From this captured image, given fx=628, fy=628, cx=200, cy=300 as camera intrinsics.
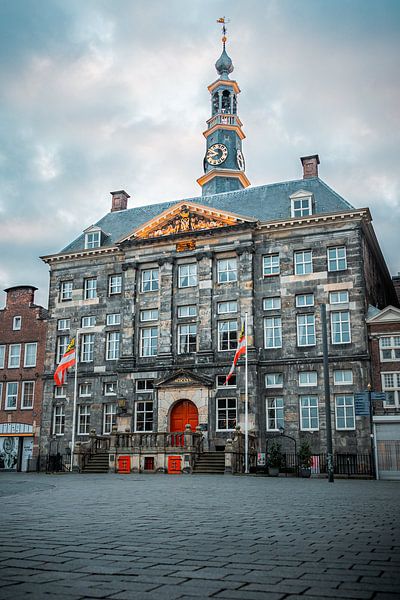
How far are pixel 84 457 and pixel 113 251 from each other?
15345mm

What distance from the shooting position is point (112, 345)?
44656 millimetres

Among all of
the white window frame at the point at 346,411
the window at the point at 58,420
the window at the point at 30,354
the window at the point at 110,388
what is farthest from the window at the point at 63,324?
the white window frame at the point at 346,411

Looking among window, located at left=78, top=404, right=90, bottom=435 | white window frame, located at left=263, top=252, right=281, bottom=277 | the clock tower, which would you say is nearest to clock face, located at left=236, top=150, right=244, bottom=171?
the clock tower

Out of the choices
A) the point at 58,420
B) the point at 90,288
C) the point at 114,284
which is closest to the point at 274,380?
the point at 114,284

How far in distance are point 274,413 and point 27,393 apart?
1942 centimetres

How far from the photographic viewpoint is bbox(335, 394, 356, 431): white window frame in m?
36.2

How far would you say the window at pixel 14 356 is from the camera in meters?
48.0

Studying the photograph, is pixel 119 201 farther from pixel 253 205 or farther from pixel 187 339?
pixel 187 339

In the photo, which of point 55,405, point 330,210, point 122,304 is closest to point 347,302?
point 330,210

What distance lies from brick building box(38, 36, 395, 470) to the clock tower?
26.4ft

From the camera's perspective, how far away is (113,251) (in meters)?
45.6

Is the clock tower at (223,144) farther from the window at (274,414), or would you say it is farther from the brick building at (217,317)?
the window at (274,414)

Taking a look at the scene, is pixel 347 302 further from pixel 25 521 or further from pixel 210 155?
pixel 25 521

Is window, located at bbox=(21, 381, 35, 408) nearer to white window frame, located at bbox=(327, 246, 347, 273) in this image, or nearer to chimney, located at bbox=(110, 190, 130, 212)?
chimney, located at bbox=(110, 190, 130, 212)
